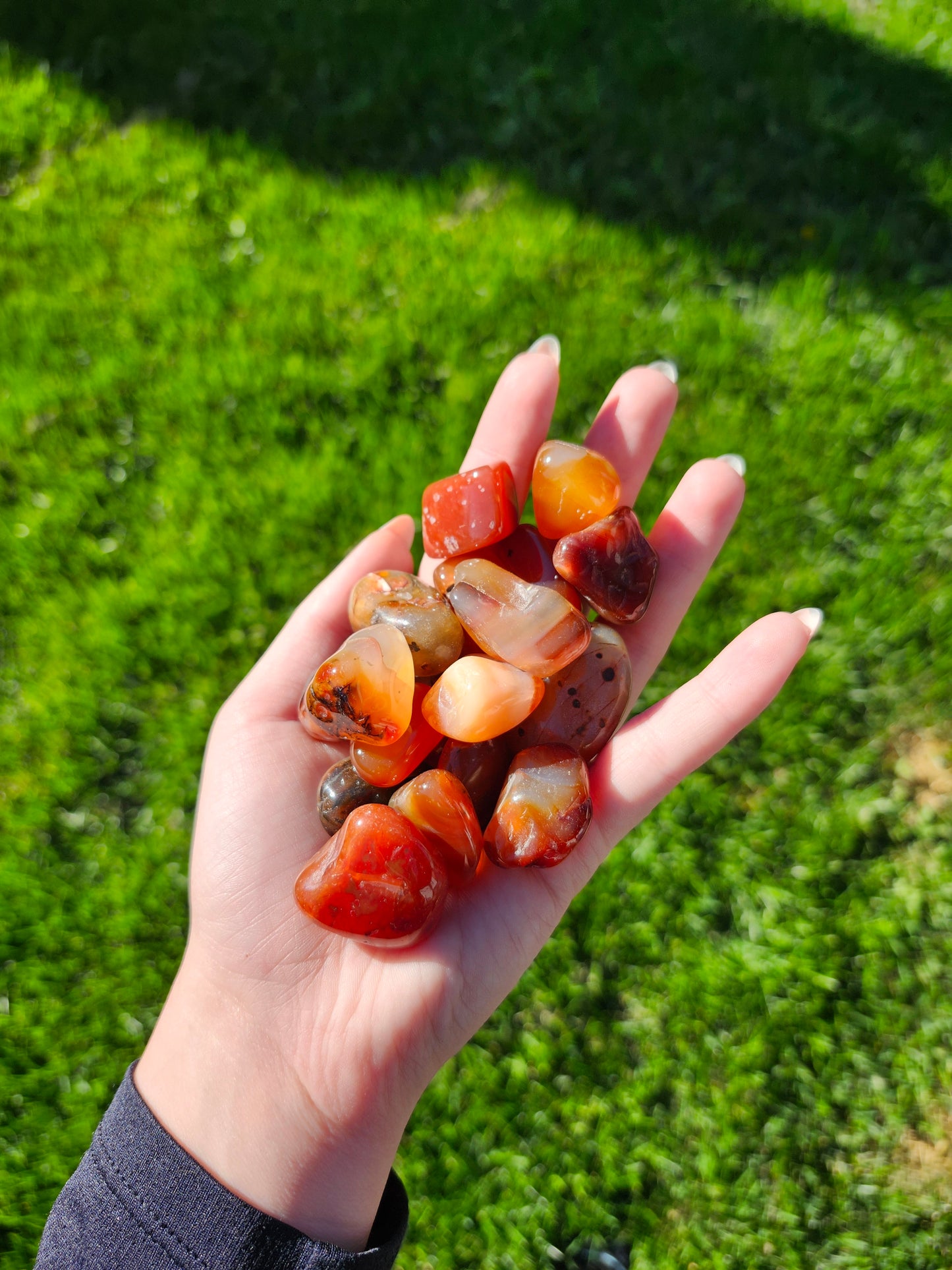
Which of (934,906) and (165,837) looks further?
(165,837)

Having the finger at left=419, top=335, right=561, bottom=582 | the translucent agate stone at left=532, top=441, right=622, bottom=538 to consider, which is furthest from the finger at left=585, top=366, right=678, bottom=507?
the translucent agate stone at left=532, top=441, right=622, bottom=538

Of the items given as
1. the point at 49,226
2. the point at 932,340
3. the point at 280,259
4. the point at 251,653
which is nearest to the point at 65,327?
the point at 49,226

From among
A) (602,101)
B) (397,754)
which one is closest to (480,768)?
(397,754)

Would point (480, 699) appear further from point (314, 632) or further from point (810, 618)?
point (810, 618)

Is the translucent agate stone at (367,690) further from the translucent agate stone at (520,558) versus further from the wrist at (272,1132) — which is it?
the wrist at (272,1132)

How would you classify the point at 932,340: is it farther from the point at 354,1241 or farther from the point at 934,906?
the point at 354,1241

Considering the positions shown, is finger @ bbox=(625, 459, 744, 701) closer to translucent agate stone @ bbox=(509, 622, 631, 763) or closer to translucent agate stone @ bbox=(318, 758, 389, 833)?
translucent agate stone @ bbox=(509, 622, 631, 763)

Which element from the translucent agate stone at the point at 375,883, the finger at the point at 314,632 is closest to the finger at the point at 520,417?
the finger at the point at 314,632
